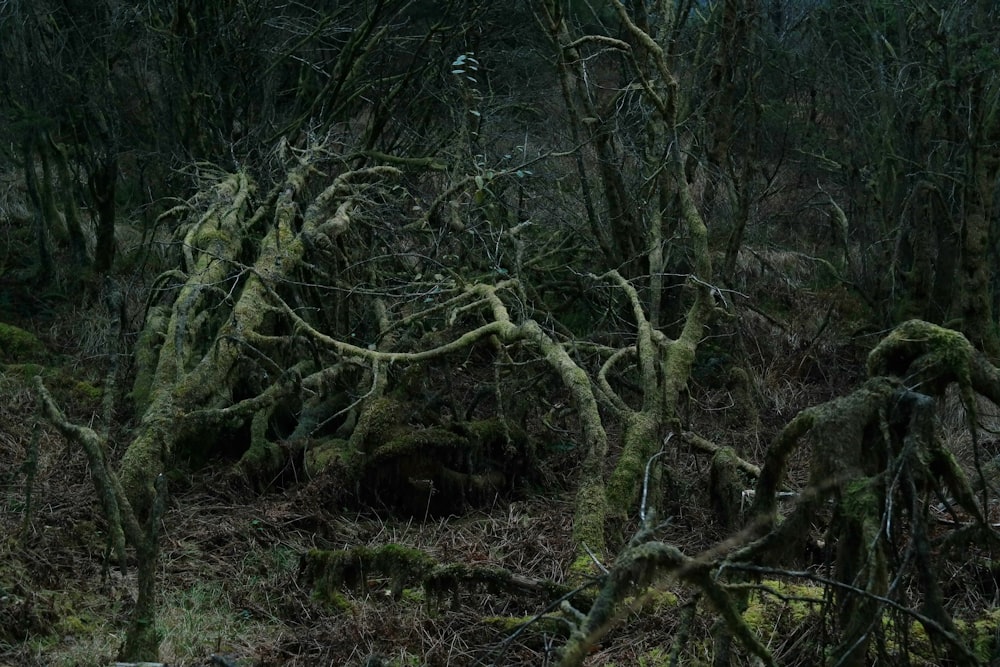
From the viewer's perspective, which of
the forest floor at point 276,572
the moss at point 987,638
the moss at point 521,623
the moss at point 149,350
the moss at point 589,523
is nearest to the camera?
the moss at point 987,638

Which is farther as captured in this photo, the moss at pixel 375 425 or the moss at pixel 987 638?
the moss at pixel 375 425

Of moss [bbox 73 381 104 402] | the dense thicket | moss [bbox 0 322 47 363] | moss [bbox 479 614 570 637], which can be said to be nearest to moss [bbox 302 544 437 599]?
the dense thicket

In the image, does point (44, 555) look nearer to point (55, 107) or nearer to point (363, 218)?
point (363, 218)

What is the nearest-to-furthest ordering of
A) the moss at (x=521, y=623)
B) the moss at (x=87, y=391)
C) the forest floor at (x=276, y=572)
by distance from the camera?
1. the moss at (x=521, y=623)
2. the forest floor at (x=276, y=572)
3. the moss at (x=87, y=391)

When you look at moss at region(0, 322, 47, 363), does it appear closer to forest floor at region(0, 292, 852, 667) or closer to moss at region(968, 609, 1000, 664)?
forest floor at region(0, 292, 852, 667)

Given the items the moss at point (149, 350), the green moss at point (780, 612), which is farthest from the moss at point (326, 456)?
the green moss at point (780, 612)

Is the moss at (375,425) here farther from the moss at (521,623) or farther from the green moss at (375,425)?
the moss at (521,623)

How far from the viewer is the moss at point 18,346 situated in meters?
8.86

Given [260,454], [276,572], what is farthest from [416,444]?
[276,572]

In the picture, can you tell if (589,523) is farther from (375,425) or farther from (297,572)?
(375,425)

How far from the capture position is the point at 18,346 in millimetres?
8930

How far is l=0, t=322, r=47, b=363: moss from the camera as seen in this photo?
349 inches

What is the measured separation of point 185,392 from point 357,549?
146 cm

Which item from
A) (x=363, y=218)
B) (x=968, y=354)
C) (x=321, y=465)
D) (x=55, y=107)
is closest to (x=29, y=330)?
(x=55, y=107)
